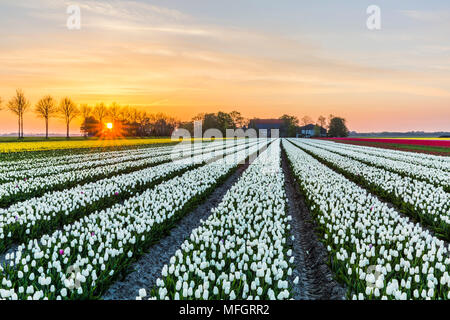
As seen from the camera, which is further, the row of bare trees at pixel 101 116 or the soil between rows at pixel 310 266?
the row of bare trees at pixel 101 116

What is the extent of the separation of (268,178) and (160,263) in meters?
9.59

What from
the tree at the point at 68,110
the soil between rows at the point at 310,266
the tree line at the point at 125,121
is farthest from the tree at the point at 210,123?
the soil between rows at the point at 310,266

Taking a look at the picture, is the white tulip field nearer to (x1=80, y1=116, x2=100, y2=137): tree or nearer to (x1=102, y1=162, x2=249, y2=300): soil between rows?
(x1=102, y1=162, x2=249, y2=300): soil between rows

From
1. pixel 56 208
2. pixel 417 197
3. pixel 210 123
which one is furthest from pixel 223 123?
pixel 56 208

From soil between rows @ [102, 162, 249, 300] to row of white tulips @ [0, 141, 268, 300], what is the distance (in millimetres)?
211

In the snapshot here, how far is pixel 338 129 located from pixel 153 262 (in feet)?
457

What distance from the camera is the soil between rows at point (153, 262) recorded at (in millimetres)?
5586

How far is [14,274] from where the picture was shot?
5188 millimetres

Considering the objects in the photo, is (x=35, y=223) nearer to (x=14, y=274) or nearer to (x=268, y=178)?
(x=14, y=274)

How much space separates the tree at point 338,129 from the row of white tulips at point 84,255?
439 feet

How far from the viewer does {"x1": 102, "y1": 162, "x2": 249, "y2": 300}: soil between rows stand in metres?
5.59

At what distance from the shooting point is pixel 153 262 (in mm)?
6934

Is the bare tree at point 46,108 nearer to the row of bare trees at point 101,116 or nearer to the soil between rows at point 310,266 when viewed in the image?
the row of bare trees at point 101,116

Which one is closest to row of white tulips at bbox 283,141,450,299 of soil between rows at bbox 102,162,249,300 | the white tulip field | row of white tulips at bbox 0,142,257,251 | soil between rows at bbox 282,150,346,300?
the white tulip field
